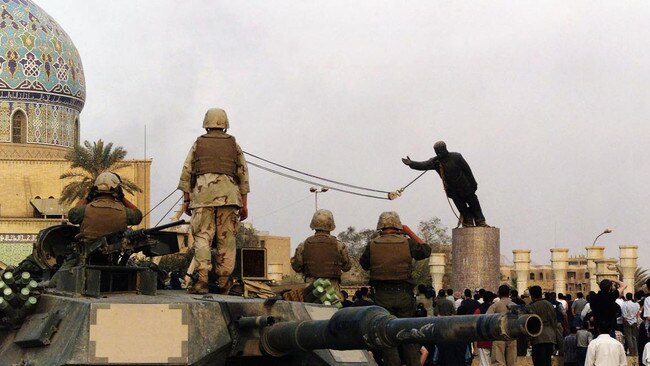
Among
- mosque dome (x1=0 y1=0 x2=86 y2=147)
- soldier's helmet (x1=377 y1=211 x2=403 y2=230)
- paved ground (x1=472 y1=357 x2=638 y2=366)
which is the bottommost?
paved ground (x1=472 y1=357 x2=638 y2=366)

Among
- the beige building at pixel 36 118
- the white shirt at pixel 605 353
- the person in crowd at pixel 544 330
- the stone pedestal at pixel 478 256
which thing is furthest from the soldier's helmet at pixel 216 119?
the beige building at pixel 36 118

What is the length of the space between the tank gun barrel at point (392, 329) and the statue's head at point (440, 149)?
15168mm

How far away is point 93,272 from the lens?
1180 centimetres

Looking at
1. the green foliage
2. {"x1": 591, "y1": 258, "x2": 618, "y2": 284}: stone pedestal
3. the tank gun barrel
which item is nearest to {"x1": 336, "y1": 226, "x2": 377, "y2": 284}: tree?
the green foliage

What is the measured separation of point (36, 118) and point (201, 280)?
66.9 metres

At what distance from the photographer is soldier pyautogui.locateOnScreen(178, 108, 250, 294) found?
1299cm

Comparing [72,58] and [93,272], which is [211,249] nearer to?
[93,272]

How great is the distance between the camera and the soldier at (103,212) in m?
12.4

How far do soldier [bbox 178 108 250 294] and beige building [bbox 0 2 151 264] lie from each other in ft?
209

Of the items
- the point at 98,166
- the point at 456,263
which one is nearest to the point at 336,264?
the point at 456,263

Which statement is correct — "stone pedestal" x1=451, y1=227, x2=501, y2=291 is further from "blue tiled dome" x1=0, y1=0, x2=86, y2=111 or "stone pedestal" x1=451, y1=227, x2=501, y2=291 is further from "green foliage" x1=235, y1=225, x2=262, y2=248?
"blue tiled dome" x1=0, y1=0, x2=86, y2=111

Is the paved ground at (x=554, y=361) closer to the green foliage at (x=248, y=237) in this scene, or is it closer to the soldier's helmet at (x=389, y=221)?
the soldier's helmet at (x=389, y=221)

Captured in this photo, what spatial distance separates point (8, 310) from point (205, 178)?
210 centimetres

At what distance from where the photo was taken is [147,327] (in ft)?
37.3
